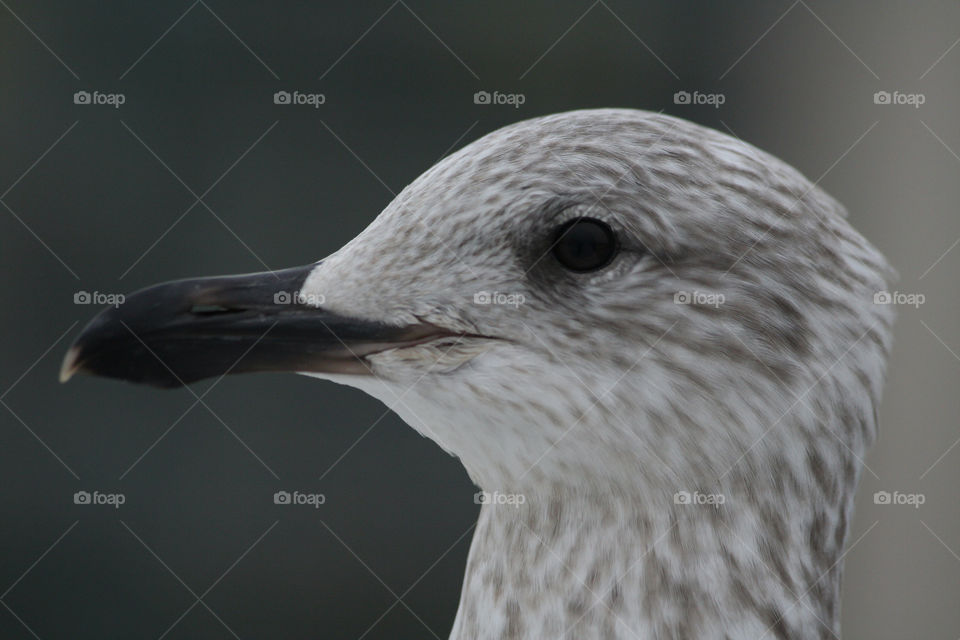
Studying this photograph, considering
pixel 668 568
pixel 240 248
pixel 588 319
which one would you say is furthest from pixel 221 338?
pixel 240 248

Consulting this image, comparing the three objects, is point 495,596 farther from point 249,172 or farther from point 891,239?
point 891,239

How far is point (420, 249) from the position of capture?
52.7 inches

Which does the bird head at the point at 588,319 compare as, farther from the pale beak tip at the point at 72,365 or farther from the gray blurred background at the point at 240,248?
the gray blurred background at the point at 240,248

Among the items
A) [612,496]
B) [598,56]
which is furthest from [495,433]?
[598,56]

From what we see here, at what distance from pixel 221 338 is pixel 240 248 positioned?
7.51ft

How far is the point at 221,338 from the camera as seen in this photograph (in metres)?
1.35

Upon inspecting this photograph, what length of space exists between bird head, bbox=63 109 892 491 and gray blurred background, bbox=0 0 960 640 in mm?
2142

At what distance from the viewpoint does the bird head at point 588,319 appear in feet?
4.21

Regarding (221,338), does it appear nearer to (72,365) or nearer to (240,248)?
(72,365)

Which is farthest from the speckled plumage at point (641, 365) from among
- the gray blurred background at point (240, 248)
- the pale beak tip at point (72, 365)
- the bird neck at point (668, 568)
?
the gray blurred background at point (240, 248)

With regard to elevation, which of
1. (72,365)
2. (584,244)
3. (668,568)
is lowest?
(668,568)

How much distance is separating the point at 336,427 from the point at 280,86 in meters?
1.09

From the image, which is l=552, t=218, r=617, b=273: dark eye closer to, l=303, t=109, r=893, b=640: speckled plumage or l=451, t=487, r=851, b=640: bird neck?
l=303, t=109, r=893, b=640: speckled plumage

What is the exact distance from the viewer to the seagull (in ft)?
4.22
